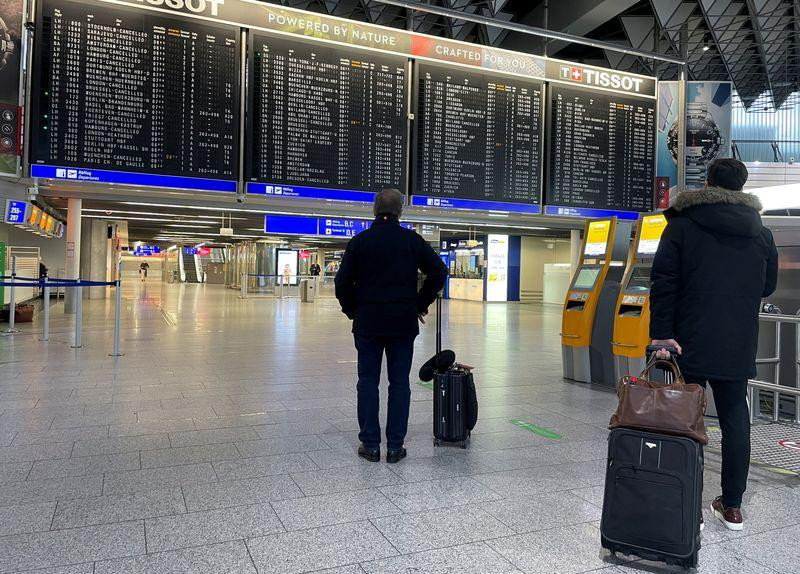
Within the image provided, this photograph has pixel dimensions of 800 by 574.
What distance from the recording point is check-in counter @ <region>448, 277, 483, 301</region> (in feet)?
79.8

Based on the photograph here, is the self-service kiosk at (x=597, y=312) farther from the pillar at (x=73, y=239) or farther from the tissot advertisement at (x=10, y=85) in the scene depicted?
the pillar at (x=73, y=239)

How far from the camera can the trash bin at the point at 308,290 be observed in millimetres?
21594

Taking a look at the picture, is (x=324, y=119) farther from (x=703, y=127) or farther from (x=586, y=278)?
(x=703, y=127)

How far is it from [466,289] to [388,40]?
17.9 meters

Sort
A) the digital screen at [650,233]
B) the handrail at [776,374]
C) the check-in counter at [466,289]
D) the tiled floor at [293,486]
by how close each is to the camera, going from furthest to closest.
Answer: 1. the check-in counter at [466,289]
2. the digital screen at [650,233]
3. the handrail at [776,374]
4. the tiled floor at [293,486]

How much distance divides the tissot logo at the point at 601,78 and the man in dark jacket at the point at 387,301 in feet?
22.0

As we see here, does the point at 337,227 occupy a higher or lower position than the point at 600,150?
lower

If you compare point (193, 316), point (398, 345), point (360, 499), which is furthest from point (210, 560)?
point (193, 316)

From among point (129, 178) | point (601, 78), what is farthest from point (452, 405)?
point (601, 78)

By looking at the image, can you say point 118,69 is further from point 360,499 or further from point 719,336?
point 719,336

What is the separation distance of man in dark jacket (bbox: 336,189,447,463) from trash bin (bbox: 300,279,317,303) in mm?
18162

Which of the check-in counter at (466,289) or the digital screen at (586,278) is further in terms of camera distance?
the check-in counter at (466,289)

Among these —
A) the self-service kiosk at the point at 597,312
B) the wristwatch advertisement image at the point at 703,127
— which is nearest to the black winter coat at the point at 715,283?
the self-service kiosk at the point at 597,312

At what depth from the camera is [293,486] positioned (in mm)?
2951
